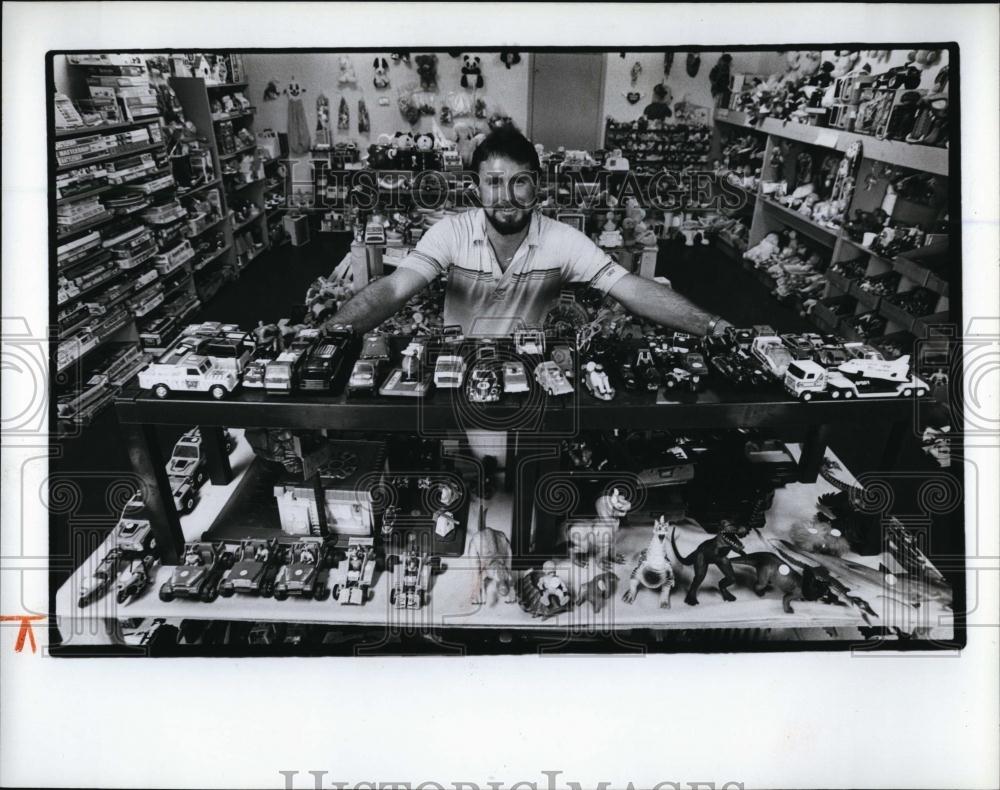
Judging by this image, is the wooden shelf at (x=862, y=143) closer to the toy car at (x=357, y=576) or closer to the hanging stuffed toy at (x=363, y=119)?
the hanging stuffed toy at (x=363, y=119)

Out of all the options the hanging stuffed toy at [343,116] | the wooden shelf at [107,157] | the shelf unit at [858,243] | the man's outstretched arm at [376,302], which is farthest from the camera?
the wooden shelf at [107,157]

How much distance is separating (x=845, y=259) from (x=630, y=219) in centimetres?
125

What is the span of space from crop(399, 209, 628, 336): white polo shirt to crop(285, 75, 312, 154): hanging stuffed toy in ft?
1.54

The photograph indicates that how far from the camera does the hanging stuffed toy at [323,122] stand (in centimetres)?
170

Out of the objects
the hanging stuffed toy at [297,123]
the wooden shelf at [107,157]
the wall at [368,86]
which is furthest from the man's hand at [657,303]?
the wooden shelf at [107,157]

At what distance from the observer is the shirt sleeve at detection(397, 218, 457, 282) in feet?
6.30

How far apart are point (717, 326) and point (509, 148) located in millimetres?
878

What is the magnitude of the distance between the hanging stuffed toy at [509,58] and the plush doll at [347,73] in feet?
1.33

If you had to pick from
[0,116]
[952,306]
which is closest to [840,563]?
[952,306]

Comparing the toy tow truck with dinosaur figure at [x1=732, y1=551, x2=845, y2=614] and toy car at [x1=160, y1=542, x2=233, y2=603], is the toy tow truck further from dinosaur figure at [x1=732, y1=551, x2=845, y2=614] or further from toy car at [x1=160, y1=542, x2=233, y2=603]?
dinosaur figure at [x1=732, y1=551, x2=845, y2=614]

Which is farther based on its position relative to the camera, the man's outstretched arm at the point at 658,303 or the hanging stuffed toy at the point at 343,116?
the man's outstretched arm at the point at 658,303

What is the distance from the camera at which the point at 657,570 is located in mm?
1615

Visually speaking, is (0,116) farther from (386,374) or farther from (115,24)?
(386,374)

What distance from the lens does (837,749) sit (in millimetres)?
1603
